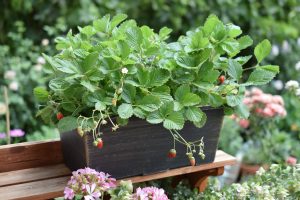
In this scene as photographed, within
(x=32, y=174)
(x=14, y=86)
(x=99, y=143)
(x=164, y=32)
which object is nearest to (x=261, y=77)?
(x=164, y=32)

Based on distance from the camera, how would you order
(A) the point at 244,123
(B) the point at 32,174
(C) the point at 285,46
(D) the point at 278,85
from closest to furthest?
(B) the point at 32,174, (A) the point at 244,123, (D) the point at 278,85, (C) the point at 285,46

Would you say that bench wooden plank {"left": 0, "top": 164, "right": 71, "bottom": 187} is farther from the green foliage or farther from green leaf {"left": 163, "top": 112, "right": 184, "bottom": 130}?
green leaf {"left": 163, "top": 112, "right": 184, "bottom": 130}

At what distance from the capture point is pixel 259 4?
3.89 metres

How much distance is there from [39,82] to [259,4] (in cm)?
198

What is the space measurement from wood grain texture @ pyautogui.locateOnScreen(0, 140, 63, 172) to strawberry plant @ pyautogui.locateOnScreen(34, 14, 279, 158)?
122 mm

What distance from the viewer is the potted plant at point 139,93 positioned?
4.12 ft

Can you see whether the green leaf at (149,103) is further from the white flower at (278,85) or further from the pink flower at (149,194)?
the white flower at (278,85)

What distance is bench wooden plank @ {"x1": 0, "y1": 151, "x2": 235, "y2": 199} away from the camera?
1.29 metres

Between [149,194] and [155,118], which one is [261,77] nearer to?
[155,118]

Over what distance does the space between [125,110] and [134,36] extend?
0.22 meters

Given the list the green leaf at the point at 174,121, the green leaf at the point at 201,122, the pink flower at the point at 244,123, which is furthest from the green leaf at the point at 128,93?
Result: the pink flower at the point at 244,123

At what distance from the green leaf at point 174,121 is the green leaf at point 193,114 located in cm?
4

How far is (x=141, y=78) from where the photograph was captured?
50.6 inches

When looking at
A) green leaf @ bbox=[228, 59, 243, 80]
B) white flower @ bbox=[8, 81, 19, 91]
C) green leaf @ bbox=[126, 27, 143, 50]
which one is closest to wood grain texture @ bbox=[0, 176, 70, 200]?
green leaf @ bbox=[126, 27, 143, 50]
